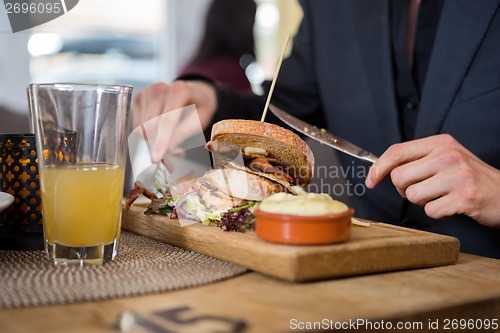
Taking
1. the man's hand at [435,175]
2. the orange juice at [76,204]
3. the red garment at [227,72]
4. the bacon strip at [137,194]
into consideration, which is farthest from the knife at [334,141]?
the red garment at [227,72]

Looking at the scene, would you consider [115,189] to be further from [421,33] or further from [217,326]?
[421,33]

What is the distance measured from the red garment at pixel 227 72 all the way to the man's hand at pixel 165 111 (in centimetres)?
256

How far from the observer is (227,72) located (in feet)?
15.4

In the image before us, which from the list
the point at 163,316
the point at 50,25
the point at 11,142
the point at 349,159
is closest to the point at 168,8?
the point at 50,25

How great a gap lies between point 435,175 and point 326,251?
47 cm

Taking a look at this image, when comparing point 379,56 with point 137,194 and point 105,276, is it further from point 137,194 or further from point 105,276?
point 105,276

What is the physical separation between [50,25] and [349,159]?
13.1ft

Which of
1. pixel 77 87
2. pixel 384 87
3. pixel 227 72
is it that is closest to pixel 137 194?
pixel 77 87

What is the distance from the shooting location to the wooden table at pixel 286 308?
840 mm

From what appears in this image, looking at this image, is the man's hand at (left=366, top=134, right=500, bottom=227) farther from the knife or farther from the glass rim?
the glass rim

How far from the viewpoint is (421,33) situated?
217 cm

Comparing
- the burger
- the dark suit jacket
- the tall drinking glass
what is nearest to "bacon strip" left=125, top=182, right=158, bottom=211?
the burger

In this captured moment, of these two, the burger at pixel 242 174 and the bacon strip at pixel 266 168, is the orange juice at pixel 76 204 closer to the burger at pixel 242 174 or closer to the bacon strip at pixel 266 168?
the burger at pixel 242 174

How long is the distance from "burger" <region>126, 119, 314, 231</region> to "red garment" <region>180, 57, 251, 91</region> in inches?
124
